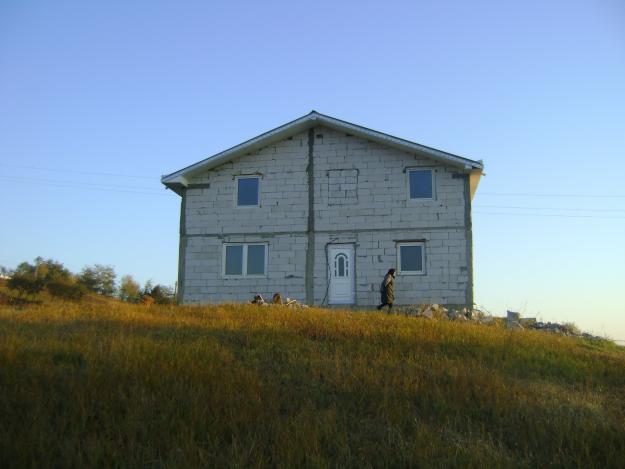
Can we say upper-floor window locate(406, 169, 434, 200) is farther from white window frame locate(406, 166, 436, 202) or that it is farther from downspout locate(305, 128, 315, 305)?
downspout locate(305, 128, 315, 305)

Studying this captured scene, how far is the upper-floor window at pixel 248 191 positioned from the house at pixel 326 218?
4cm

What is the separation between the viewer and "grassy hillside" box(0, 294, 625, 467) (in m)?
6.51

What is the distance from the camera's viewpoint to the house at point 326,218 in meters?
21.3

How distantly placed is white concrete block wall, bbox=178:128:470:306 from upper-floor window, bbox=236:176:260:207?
0.24m

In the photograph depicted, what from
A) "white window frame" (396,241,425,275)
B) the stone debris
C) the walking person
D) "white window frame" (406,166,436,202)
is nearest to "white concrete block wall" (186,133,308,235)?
the stone debris

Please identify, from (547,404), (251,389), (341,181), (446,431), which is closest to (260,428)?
(251,389)

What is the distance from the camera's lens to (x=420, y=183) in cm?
2206

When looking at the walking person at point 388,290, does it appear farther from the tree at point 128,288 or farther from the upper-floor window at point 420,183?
the tree at point 128,288

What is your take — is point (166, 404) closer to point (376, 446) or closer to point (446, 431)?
point (376, 446)

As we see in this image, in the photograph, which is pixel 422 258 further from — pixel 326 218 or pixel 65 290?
pixel 65 290

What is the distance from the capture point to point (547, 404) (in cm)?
871

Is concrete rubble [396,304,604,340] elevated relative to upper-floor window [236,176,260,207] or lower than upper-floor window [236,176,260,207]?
lower

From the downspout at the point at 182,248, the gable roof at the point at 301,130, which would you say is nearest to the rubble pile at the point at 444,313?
the gable roof at the point at 301,130

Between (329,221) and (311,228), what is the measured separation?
697 mm
